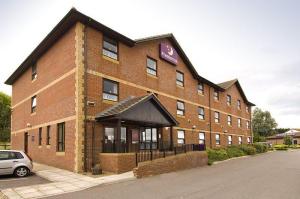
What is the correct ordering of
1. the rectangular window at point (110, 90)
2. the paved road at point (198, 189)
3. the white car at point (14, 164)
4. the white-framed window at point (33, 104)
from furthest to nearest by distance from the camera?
1. the white-framed window at point (33, 104)
2. the rectangular window at point (110, 90)
3. the white car at point (14, 164)
4. the paved road at point (198, 189)

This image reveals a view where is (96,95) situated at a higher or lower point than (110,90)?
lower

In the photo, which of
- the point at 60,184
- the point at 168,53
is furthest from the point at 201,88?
the point at 60,184

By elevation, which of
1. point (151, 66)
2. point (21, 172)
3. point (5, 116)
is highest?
point (151, 66)

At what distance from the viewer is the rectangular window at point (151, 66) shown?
2238 centimetres

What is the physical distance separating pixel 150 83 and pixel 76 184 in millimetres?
11577

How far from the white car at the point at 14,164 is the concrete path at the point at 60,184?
81 cm

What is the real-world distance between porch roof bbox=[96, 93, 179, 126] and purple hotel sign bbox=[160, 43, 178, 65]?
251 inches

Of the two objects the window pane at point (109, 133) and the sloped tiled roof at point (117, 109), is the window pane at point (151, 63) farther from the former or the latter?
the window pane at point (109, 133)

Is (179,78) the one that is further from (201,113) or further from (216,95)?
(216,95)

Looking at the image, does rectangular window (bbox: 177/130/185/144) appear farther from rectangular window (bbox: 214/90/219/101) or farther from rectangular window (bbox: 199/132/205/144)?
rectangular window (bbox: 214/90/219/101)

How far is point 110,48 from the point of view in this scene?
1869cm

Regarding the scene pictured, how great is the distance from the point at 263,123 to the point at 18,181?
82.1 meters

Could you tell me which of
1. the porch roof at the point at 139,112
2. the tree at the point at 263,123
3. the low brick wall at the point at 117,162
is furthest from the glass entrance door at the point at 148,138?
the tree at the point at 263,123

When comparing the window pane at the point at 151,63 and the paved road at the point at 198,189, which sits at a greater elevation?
the window pane at the point at 151,63
